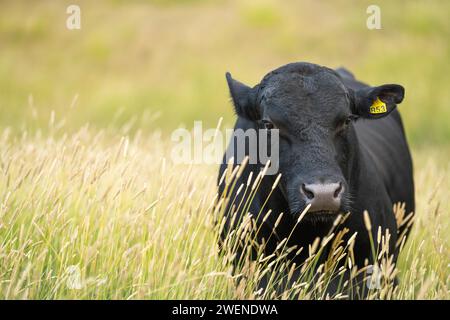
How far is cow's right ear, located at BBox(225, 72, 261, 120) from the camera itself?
5.80 m

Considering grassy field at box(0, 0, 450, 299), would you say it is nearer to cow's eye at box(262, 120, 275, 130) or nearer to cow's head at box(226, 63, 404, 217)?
cow's head at box(226, 63, 404, 217)

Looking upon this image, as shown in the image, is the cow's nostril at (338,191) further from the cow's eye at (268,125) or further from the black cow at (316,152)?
the cow's eye at (268,125)

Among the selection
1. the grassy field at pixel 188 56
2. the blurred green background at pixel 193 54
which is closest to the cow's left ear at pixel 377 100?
the grassy field at pixel 188 56

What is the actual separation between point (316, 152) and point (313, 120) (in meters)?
0.26

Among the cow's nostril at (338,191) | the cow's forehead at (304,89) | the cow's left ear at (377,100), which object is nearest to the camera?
the cow's nostril at (338,191)

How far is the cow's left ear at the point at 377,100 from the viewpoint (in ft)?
18.8

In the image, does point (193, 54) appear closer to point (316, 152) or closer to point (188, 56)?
point (188, 56)

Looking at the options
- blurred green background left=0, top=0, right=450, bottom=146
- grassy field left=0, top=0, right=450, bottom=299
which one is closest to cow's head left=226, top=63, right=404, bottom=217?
grassy field left=0, top=0, right=450, bottom=299

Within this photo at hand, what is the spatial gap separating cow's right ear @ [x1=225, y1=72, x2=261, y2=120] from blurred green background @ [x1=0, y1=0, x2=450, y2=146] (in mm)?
11643

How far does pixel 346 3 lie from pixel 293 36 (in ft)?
12.4

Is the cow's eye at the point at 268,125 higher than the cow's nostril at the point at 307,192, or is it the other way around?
the cow's eye at the point at 268,125

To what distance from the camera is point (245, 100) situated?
5.87 m

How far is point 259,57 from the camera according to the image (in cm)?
2164
